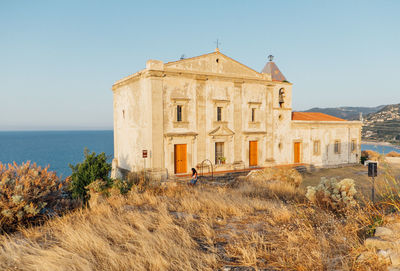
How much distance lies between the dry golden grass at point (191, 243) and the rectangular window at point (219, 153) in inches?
508

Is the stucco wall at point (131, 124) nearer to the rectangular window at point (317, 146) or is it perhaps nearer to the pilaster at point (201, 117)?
the pilaster at point (201, 117)

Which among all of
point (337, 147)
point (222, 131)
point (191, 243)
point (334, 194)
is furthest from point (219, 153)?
point (191, 243)

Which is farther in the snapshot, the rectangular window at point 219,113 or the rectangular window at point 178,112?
the rectangular window at point 219,113

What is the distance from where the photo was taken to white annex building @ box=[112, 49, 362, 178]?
59.1 ft

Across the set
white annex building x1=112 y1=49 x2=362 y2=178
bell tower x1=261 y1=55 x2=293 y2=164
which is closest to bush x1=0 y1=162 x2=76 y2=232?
white annex building x1=112 y1=49 x2=362 y2=178

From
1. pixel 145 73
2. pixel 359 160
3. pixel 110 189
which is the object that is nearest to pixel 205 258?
pixel 110 189

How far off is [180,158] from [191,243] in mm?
13973

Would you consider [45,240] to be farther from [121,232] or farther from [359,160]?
[359,160]

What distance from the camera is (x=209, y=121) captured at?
65.2ft

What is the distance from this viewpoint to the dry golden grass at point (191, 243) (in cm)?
406

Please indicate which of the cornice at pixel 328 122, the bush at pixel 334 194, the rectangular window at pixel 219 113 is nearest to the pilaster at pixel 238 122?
the rectangular window at pixel 219 113

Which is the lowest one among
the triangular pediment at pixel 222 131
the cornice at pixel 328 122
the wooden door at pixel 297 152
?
the wooden door at pixel 297 152

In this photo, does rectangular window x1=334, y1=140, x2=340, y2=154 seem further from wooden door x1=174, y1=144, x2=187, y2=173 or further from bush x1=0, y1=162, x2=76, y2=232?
bush x1=0, y1=162, x2=76, y2=232

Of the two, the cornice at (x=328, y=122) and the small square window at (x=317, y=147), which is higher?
the cornice at (x=328, y=122)
